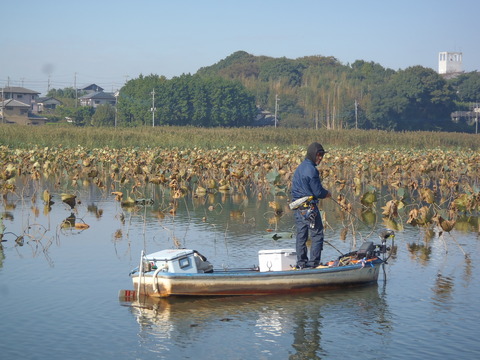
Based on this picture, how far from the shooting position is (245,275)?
10180 millimetres

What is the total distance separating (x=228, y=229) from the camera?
53.0 feet

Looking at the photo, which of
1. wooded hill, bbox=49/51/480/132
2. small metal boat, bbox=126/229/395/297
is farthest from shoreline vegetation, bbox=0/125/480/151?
wooded hill, bbox=49/51/480/132

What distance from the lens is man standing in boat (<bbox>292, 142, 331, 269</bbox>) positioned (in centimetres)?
1066

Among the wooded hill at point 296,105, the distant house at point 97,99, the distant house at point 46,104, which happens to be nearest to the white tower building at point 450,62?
the wooded hill at point 296,105

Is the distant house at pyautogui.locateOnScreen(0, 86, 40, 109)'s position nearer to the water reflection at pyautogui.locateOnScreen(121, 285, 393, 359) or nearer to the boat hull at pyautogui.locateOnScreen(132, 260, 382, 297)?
the boat hull at pyautogui.locateOnScreen(132, 260, 382, 297)

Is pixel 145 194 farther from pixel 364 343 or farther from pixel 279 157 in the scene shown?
pixel 364 343

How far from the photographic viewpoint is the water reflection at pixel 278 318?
8750 millimetres

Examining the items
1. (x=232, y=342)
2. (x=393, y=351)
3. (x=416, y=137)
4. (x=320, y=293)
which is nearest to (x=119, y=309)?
(x=232, y=342)

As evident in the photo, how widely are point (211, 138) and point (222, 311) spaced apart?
102ft

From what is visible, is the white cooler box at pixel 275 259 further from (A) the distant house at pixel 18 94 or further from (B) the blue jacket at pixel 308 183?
(A) the distant house at pixel 18 94

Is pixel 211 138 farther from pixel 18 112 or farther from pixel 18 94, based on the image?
pixel 18 94

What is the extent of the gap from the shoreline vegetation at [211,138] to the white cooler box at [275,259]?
24.2 m

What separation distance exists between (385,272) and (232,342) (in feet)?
13.3

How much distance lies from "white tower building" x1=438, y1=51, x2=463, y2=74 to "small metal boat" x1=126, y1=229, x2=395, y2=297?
149529 millimetres
